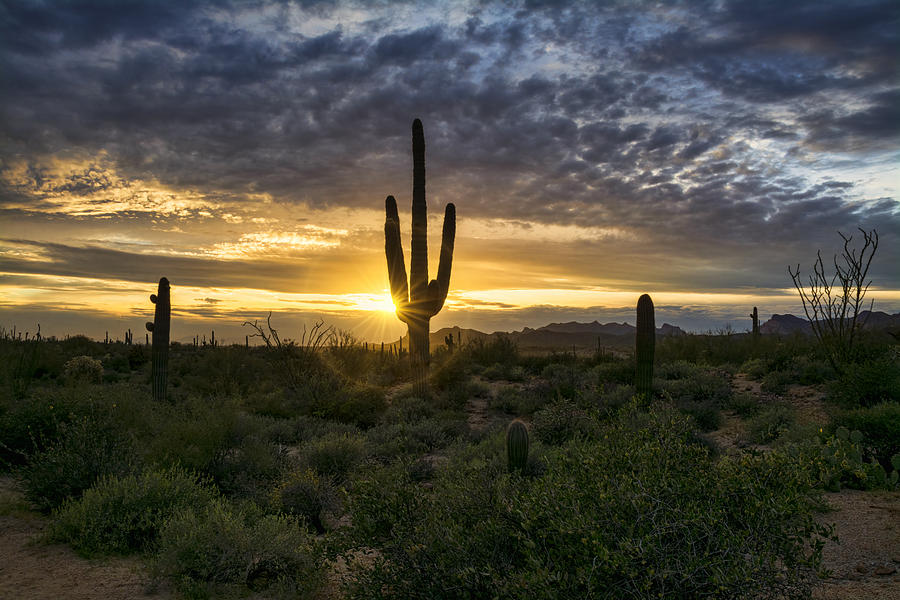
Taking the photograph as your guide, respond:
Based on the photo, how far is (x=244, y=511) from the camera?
22.7 ft

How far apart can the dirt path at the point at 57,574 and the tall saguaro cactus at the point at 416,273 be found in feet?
40.4

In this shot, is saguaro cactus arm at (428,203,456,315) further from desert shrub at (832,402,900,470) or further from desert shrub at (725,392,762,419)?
desert shrub at (832,402,900,470)

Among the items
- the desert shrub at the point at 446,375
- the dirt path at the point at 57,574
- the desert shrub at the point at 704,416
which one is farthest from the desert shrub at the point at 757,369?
the dirt path at the point at 57,574

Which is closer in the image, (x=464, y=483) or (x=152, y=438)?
(x=464, y=483)

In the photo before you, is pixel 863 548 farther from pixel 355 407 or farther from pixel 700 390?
pixel 355 407

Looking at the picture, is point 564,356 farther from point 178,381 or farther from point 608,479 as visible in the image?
point 608,479

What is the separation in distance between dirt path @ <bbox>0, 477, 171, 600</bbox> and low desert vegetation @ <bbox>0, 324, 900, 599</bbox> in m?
0.20

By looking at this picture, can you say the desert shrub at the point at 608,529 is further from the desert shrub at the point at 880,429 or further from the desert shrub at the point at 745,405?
the desert shrub at the point at 745,405

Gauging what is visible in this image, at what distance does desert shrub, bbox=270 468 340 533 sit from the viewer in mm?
7742

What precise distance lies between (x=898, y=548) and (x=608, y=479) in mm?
4459

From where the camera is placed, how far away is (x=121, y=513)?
6785 millimetres

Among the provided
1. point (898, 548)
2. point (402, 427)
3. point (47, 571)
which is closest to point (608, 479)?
point (898, 548)

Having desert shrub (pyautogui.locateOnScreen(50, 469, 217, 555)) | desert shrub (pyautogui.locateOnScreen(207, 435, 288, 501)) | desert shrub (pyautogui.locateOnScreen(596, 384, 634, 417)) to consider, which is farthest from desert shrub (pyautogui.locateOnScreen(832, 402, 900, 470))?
desert shrub (pyautogui.locateOnScreen(50, 469, 217, 555))

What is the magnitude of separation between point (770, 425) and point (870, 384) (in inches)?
103
